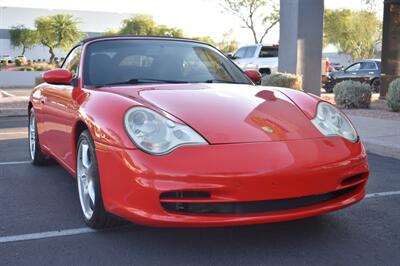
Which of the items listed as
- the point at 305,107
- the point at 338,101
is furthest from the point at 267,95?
the point at 338,101

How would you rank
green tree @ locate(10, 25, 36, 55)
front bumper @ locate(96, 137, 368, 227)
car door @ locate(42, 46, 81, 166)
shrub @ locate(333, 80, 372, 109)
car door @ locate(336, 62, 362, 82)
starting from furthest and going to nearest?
green tree @ locate(10, 25, 36, 55) → car door @ locate(336, 62, 362, 82) → shrub @ locate(333, 80, 372, 109) → car door @ locate(42, 46, 81, 166) → front bumper @ locate(96, 137, 368, 227)

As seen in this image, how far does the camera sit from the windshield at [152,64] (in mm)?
4438

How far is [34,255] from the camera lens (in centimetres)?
346

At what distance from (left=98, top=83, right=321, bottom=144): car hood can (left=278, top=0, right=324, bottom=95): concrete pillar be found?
1160cm

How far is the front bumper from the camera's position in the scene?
10.4 feet

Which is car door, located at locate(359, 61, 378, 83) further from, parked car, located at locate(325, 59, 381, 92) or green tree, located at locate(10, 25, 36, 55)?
green tree, located at locate(10, 25, 36, 55)

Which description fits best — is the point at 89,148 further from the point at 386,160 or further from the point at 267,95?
the point at 386,160

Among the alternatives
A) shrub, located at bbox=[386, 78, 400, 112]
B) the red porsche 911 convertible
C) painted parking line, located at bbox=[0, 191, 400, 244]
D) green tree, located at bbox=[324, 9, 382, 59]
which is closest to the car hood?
the red porsche 911 convertible

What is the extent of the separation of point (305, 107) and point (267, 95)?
1.06 feet

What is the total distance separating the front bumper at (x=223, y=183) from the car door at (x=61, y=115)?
3.71 feet

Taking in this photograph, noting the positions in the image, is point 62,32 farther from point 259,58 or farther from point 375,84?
point 375,84

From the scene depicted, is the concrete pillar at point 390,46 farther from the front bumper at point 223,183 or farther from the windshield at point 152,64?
the front bumper at point 223,183

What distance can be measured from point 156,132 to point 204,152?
351mm

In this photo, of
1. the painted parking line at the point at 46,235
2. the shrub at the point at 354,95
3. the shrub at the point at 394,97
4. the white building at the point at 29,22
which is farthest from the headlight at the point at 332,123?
the white building at the point at 29,22
